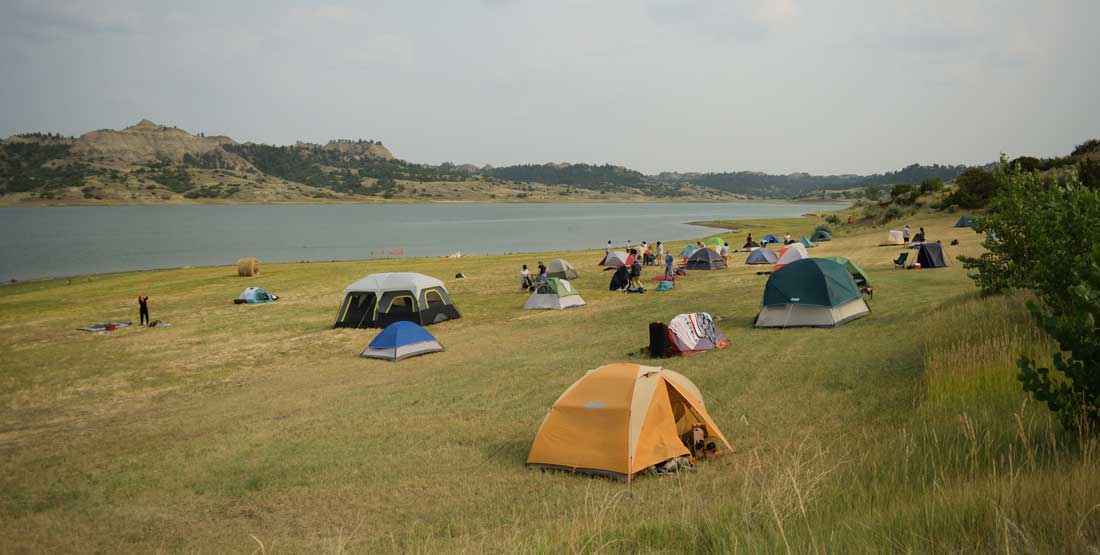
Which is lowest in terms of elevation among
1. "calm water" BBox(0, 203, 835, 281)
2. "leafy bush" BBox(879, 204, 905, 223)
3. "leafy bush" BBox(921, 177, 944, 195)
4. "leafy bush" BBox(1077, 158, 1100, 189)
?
"calm water" BBox(0, 203, 835, 281)

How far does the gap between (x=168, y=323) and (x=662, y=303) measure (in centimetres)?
1975

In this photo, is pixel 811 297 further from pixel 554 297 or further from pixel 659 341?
pixel 554 297

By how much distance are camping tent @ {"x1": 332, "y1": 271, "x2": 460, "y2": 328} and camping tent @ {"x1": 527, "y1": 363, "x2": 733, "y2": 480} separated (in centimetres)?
1480

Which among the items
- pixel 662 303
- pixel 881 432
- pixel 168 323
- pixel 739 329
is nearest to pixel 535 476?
pixel 881 432

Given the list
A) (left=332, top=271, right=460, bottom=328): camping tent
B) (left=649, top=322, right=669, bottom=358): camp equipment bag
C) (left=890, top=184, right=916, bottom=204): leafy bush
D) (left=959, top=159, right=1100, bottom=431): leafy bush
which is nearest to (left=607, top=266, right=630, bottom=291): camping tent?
(left=332, top=271, right=460, bottom=328): camping tent

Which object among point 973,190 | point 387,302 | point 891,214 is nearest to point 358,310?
point 387,302

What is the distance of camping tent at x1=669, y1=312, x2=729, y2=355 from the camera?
55.2 feet

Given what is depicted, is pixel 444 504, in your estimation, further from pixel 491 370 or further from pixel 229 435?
pixel 491 370

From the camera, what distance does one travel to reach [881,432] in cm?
880

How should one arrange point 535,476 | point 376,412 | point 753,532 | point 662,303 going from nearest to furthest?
point 753,532, point 535,476, point 376,412, point 662,303

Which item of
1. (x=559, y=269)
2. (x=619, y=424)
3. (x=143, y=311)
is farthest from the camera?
(x=559, y=269)

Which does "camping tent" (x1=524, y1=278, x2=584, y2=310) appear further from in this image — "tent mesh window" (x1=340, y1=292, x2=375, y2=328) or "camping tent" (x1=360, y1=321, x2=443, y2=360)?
"camping tent" (x1=360, y1=321, x2=443, y2=360)

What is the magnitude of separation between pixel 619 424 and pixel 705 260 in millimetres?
27974

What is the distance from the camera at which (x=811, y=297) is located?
18.8 m
